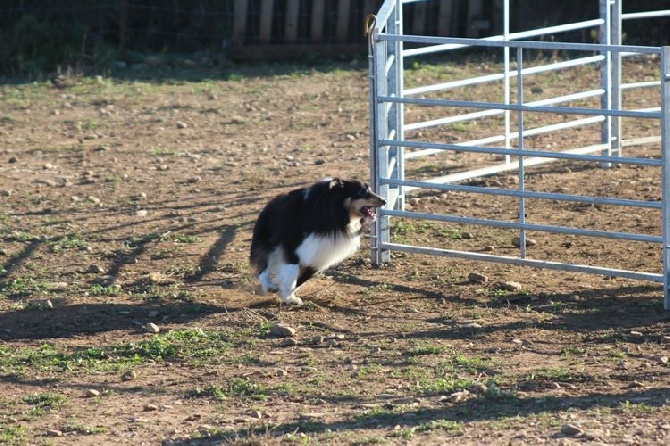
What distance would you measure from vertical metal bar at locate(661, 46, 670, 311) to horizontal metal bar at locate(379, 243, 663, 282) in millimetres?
109

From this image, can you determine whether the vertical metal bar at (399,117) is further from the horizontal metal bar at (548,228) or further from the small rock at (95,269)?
the small rock at (95,269)

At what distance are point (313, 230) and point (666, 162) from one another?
2.21m

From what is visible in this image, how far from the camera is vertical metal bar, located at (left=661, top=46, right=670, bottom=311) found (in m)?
7.03

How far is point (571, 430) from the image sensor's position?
5.25 m

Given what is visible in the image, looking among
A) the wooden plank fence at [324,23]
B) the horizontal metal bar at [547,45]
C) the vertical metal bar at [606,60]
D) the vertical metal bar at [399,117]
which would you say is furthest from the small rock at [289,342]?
the wooden plank fence at [324,23]

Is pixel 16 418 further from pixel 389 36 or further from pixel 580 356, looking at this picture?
pixel 389 36

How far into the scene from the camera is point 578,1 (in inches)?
726

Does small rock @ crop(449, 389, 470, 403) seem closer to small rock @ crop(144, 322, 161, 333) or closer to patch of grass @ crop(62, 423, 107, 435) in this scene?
patch of grass @ crop(62, 423, 107, 435)

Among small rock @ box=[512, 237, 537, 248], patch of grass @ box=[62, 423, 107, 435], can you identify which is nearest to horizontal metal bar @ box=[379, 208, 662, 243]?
small rock @ box=[512, 237, 537, 248]

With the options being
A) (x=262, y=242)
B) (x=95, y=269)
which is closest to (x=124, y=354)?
(x=262, y=242)

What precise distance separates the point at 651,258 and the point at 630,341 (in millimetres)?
1954

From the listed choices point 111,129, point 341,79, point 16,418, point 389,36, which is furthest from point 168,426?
point 341,79

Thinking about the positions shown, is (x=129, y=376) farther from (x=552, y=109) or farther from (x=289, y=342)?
(x=552, y=109)

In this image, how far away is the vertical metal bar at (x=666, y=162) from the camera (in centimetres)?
703
